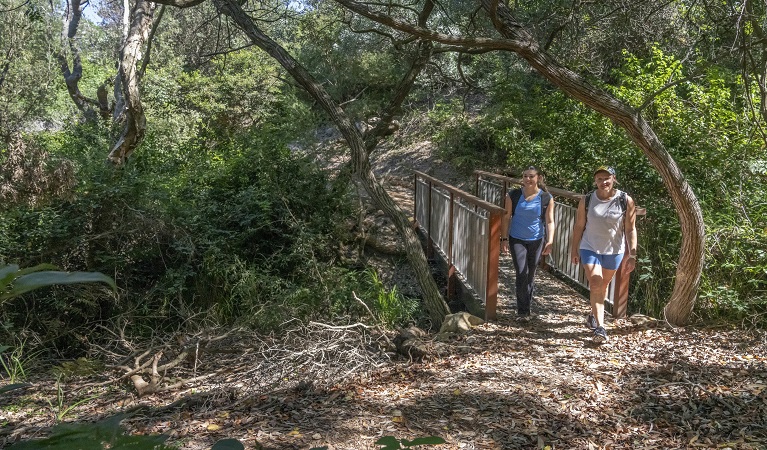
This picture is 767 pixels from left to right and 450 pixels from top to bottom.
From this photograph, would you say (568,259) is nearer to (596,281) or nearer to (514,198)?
(514,198)

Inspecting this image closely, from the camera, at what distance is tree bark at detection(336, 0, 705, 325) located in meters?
Answer: 5.93

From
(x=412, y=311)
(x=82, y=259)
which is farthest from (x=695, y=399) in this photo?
(x=82, y=259)

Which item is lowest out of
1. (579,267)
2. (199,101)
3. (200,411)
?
(200,411)

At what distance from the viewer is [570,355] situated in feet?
19.4

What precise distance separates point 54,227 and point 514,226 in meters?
6.22

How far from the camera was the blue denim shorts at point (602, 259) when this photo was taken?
6270 millimetres

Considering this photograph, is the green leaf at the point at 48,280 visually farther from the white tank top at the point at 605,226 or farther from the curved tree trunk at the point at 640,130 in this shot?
the white tank top at the point at 605,226

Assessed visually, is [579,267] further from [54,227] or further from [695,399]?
[54,227]

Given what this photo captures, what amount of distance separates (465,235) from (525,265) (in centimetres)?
139

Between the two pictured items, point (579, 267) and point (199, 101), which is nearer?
point (579, 267)

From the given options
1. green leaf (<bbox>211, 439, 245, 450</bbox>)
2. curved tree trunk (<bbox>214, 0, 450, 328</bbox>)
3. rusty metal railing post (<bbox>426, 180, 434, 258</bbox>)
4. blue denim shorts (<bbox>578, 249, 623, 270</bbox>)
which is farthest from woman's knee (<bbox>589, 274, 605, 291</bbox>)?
green leaf (<bbox>211, 439, 245, 450</bbox>)

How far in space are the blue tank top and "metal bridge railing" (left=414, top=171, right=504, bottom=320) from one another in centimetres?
25

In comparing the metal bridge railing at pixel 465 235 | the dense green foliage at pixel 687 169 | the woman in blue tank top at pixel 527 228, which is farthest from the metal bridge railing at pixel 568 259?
the dense green foliage at pixel 687 169

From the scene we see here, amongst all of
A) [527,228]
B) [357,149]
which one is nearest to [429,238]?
[357,149]
